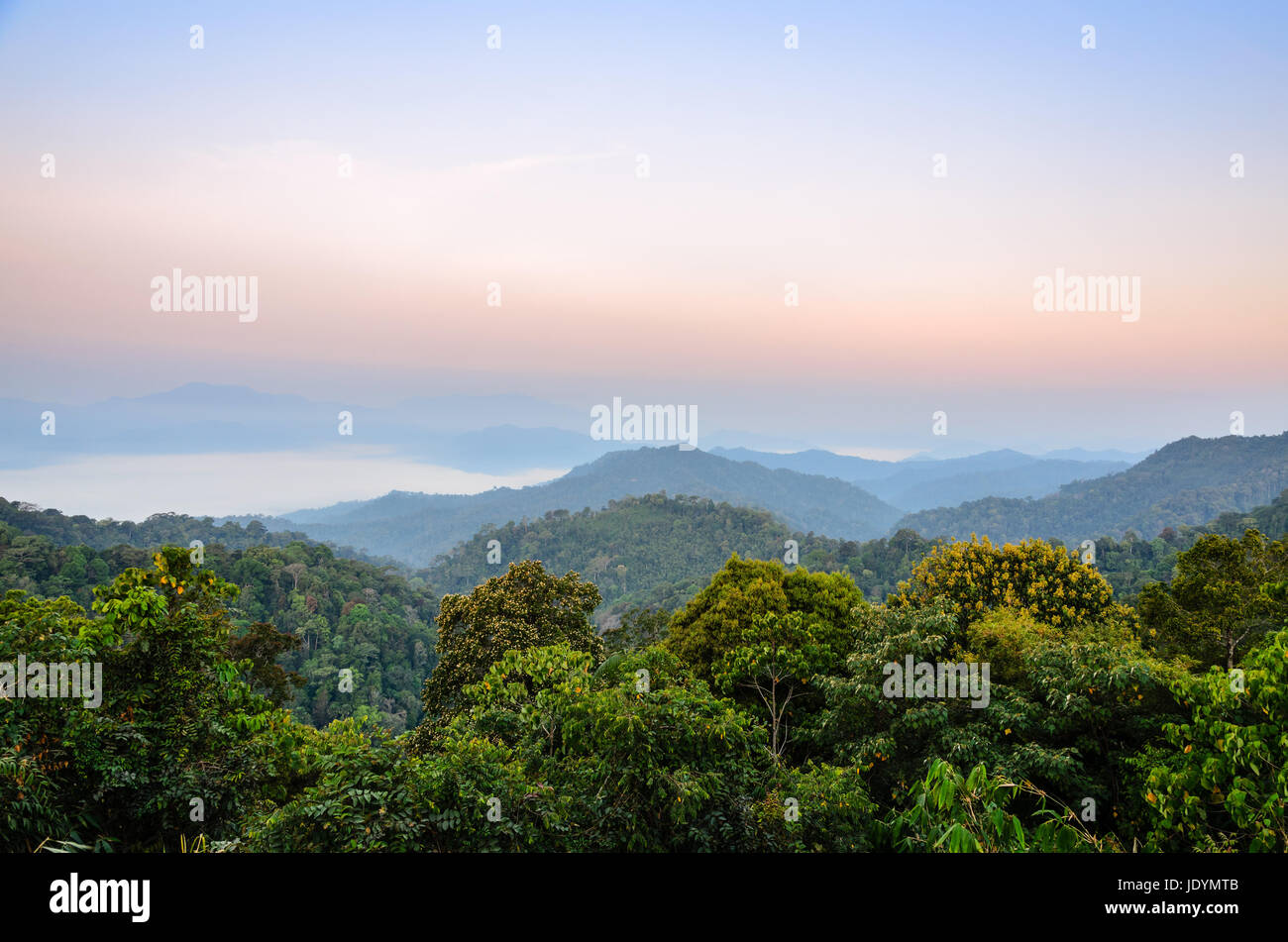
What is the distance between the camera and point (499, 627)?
14.1 meters

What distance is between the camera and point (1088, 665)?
359 inches

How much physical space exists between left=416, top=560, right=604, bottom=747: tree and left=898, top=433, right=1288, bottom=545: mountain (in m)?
130

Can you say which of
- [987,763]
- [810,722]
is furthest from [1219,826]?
[810,722]

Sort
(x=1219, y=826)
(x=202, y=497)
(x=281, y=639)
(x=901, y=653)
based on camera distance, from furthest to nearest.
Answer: (x=202, y=497) → (x=281, y=639) → (x=901, y=653) → (x=1219, y=826)

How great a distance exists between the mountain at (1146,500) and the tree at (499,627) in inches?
5101

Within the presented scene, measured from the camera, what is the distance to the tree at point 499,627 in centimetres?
1375

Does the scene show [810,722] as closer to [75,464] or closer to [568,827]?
[568,827]

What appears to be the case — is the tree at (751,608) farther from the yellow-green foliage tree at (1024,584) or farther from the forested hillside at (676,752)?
the yellow-green foliage tree at (1024,584)

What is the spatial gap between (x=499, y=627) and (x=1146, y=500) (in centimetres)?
18645

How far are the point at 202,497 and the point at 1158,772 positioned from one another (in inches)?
6250

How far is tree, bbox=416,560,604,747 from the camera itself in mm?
13750
